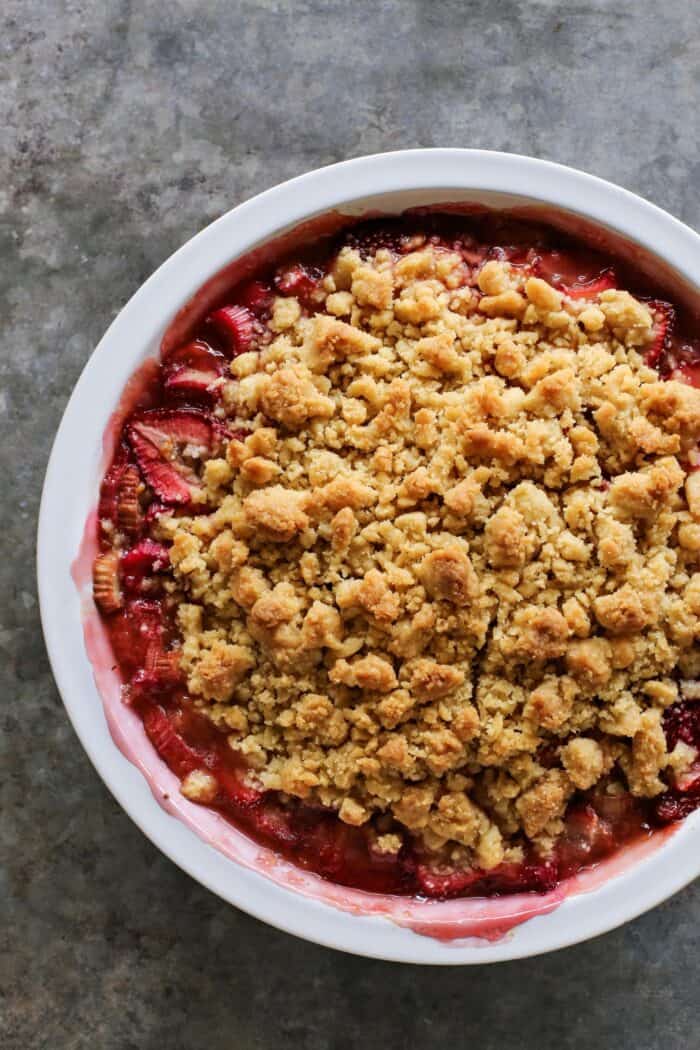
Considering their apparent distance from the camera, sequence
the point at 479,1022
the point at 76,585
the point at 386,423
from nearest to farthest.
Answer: the point at 386,423 < the point at 76,585 < the point at 479,1022

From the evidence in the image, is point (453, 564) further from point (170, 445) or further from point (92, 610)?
point (92, 610)

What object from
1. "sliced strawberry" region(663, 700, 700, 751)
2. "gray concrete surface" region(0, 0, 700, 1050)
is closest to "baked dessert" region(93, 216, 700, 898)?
"sliced strawberry" region(663, 700, 700, 751)

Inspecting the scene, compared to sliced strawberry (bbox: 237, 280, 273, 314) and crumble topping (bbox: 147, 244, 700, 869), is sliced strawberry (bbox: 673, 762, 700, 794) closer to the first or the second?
crumble topping (bbox: 147, 244, 700, 869)

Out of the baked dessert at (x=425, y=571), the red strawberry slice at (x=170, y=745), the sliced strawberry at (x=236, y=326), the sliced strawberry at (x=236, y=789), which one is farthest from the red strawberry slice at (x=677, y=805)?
the sliced strawberry at (x=236, y=326)

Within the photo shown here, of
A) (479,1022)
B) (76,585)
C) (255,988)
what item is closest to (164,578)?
(76,585)

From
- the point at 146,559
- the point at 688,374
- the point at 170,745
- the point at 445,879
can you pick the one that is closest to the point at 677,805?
the point at 445,879

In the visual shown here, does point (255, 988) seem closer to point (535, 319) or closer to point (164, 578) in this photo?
point (164, 578)

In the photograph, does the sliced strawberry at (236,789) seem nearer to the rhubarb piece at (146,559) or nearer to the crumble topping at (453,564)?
the crumble topping at (453,564)
